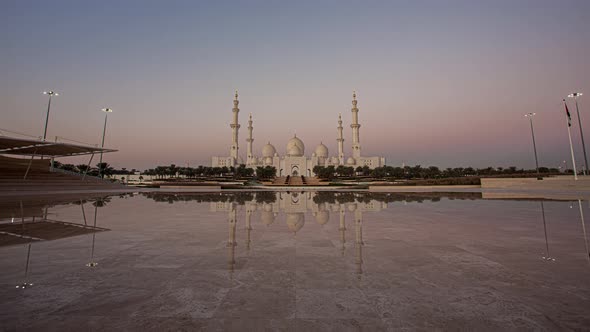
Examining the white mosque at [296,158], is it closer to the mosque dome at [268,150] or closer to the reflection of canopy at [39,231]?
the mosque dome at [268,150]

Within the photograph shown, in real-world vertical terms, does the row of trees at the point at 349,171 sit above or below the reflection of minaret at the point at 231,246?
above

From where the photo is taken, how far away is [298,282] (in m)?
3.70

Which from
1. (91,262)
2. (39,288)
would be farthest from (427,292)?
(91,262)

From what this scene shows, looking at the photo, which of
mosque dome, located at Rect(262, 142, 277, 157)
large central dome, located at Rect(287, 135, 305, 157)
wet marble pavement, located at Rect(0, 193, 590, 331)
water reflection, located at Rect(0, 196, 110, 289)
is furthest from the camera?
mosque dome, located at Rect(262, 142, 277, 157)

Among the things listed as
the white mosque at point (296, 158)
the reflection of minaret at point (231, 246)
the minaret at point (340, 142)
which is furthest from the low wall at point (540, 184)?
the minaret at point (340, 142)

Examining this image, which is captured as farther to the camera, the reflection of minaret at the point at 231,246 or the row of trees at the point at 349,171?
the row of trees at the point at 349,171

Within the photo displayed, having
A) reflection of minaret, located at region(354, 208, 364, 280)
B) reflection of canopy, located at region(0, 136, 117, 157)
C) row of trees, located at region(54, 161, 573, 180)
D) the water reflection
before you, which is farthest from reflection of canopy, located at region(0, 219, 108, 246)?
row of trees, located at region(54, 161, 573, 180)

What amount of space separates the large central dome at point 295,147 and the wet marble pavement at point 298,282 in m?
77.7

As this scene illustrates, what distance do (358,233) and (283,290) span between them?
12.9 ft

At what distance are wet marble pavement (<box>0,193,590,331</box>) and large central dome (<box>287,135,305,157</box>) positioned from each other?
77.7 metres

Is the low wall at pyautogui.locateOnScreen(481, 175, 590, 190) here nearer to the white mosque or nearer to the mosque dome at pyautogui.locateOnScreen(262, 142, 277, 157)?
the white mosque

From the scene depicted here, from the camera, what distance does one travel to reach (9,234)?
681 cm

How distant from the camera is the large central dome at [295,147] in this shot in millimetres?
84500

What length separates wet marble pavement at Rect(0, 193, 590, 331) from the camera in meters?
2.71
